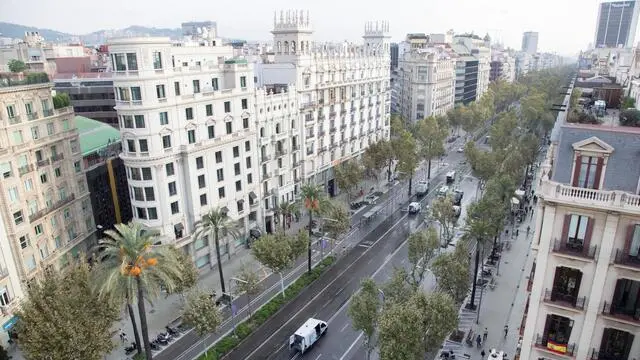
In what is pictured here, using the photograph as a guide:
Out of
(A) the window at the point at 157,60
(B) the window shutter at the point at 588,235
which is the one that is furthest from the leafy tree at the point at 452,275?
(A) the window at the point at 157,60

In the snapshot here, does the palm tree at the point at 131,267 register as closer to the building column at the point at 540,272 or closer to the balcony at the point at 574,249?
the building column at the point at 540,272

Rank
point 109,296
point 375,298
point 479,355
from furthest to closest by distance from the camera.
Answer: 1. point 479,355
2. point 375,298
3. point 109,296

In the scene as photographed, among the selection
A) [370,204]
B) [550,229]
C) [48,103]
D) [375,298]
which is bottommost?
[370,204]

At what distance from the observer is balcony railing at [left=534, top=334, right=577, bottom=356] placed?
3322cm

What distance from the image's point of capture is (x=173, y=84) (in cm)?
6253

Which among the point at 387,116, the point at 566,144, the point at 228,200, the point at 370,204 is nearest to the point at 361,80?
the point at 387,116

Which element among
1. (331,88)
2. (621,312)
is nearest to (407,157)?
(331,88)

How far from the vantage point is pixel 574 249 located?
104 ft

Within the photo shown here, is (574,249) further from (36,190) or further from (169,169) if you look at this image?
(36,190)

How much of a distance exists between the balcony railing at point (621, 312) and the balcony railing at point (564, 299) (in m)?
1.41

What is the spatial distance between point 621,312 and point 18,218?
6518 centimetres

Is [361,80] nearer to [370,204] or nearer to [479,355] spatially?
[370,204]

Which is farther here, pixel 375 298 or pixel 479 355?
pixel 479 355

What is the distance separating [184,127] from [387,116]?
76328 millimetres
